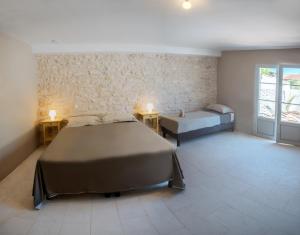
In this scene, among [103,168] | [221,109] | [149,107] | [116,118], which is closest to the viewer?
[103,168]

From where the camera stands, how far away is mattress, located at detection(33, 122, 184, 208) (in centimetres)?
338

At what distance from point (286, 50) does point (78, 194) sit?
4963mm

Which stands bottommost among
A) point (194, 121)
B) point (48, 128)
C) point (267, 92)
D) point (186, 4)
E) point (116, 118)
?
point (48, 128)

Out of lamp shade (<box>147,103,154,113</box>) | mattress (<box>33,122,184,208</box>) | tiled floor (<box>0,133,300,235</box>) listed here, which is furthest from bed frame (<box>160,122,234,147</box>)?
mattress (<box>33,122,184,208</box>)

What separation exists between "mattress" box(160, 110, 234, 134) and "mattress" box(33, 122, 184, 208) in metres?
1.77

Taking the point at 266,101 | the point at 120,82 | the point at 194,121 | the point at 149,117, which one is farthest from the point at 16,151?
the point at 266,101

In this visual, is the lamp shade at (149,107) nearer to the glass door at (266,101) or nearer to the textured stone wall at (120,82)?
the textured stone wall at (120,82)

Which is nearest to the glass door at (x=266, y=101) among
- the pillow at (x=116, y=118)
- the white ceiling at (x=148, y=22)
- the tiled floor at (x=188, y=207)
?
the white ceiling at (x=148, y=22)

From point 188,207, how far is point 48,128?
3928 mm

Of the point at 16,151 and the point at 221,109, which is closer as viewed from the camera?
the point at 16,151

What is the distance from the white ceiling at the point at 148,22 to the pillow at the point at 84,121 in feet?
5.16

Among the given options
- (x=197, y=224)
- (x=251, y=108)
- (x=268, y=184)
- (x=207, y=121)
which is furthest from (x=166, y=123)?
(x=197, y=224)

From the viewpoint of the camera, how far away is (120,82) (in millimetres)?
6207

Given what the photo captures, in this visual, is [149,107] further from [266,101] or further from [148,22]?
[266,101]
